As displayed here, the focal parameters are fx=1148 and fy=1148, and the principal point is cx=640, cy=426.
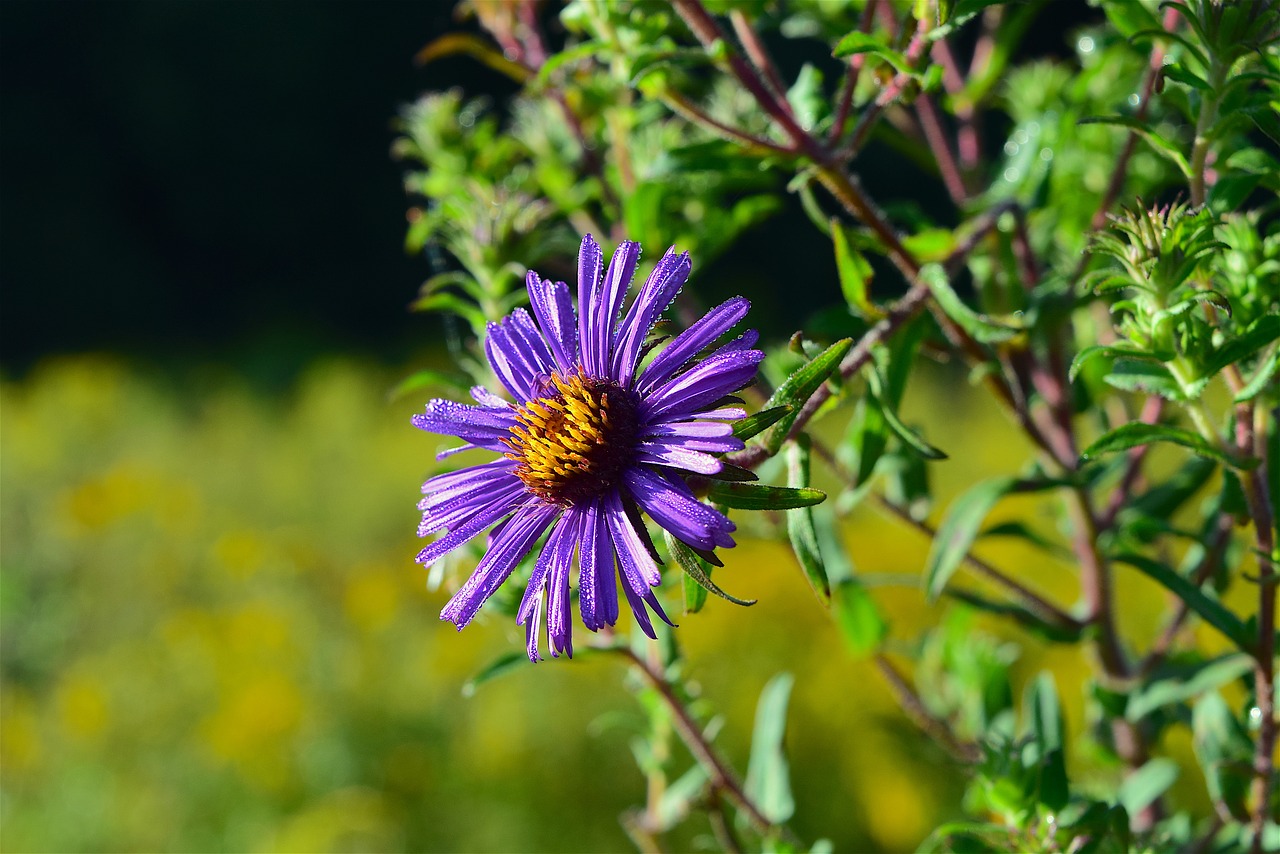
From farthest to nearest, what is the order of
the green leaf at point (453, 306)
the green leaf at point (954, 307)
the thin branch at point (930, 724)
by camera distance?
the thin branch at point (930, 724)
the green leaf at point (453, 306)
the green leaf at point (954, 307)

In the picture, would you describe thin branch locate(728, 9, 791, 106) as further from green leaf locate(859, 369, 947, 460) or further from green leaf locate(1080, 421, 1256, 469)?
green leaf locate(1080, 421, 1256, 469)

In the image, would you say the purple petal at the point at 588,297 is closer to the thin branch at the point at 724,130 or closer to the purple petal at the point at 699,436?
the purple petal at the point at 699,436

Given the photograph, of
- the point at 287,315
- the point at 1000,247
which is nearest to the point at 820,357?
the point at 1000,247

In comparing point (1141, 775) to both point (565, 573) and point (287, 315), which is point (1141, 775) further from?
point (287, 315)

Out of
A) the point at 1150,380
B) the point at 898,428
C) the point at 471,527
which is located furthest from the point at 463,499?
the point at 1150,380

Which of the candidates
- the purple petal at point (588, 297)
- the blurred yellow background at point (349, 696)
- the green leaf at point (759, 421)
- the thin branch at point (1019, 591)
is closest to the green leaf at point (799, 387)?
the green leaf at point (759, 421)

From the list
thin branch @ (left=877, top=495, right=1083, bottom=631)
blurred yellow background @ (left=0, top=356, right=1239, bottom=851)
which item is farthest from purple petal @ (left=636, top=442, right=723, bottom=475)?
blurred yellow background @ (left=0, top=356, right=1239, bottom=851)

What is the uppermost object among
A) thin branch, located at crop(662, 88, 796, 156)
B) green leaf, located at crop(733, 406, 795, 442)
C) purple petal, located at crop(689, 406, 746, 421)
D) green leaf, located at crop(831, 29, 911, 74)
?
thin branch, located at crop(662, 88, 796, 156)
